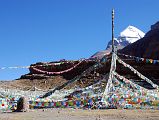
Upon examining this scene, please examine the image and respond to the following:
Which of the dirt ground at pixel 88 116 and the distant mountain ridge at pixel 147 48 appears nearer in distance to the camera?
the dirt ground at pixel 88 116

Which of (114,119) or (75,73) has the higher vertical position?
(75,73)

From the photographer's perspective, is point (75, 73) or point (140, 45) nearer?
point (75, 73)

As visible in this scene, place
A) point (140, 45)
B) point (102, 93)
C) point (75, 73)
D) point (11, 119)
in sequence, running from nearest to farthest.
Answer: point (11, 119) < point (102, 93) < point (75, 73) < point (140, 45)

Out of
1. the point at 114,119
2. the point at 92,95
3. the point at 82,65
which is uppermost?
the point at 82,65

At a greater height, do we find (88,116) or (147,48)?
(147,48)

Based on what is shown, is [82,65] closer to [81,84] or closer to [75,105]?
[81,84]

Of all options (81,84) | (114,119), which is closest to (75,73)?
(81,84)

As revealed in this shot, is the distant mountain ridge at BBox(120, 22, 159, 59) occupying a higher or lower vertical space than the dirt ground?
higher

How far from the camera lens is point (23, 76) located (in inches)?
3214

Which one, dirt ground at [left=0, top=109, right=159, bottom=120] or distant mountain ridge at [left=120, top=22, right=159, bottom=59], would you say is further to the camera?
distant mountain ridge at [left=120, top=22, right=159, bottom=59]

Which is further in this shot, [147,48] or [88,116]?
[147,48]

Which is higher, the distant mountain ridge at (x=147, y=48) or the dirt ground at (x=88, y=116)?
the distant mountain ridge at (x=147, y=48)

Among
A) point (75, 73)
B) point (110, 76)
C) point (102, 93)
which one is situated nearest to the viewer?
point (102, 93)

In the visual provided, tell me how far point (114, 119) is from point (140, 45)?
75514 mm
